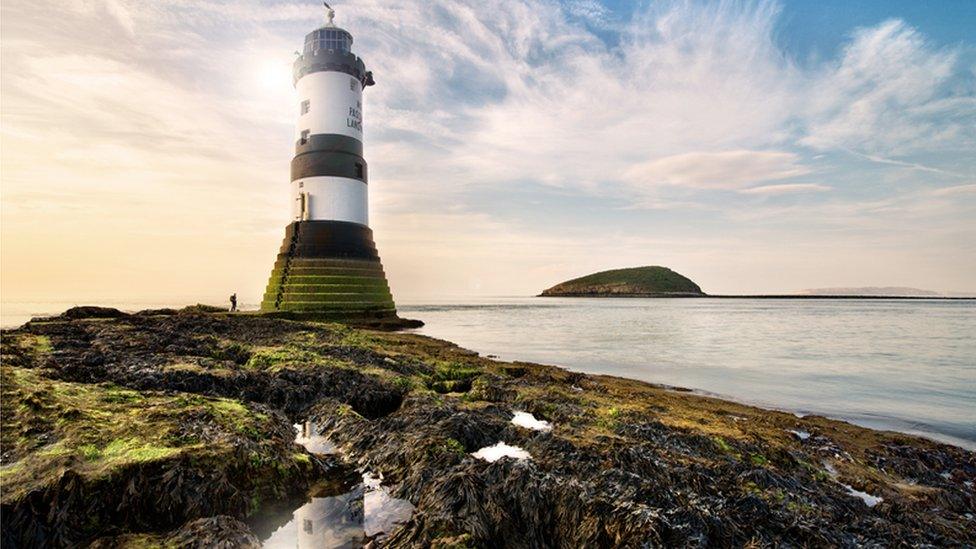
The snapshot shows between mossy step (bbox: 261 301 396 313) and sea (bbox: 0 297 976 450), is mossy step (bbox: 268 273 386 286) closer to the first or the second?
mossy step (bbox: 261 301 396 313)

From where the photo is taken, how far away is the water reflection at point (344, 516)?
4.20 metres

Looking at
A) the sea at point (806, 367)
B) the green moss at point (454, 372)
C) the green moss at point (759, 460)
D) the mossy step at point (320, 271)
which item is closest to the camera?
the green moss at point (759, 460)

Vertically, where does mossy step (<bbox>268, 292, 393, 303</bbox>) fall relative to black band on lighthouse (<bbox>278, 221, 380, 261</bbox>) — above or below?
below

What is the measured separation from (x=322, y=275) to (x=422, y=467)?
30.8 meters

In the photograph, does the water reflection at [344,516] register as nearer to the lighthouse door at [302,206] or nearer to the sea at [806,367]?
the sea at [806,367]

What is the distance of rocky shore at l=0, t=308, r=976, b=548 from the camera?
388 centimetres

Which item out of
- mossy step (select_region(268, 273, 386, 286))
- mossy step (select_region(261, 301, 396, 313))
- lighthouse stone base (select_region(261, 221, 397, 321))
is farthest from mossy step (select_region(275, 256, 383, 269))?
mossy step (select_region(261, 301, 396, 313))

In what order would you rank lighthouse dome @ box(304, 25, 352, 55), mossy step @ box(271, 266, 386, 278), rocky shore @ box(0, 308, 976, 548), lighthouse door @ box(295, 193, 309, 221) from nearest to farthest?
rocky shore @ box(0, 308, 976, 548), mossy step @ box(271, 266, 386, 278), lighthouse door @ box(295, 193, 309, 221), lighthouse dome @ box(304, 25, 352, 55)

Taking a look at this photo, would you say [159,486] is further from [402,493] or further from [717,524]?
[717,524]

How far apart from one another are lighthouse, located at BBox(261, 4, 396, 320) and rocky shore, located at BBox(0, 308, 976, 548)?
2451 cm

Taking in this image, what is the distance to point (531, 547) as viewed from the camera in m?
4.08

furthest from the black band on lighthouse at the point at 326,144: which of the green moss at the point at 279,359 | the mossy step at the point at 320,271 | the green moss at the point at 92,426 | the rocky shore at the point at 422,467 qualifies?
the green moss at the point at 92,426

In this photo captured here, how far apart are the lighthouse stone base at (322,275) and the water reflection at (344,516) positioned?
29240 millimetres

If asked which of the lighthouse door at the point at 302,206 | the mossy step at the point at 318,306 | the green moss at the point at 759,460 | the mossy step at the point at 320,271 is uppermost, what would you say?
the lighthouse door at the point at 302,206
